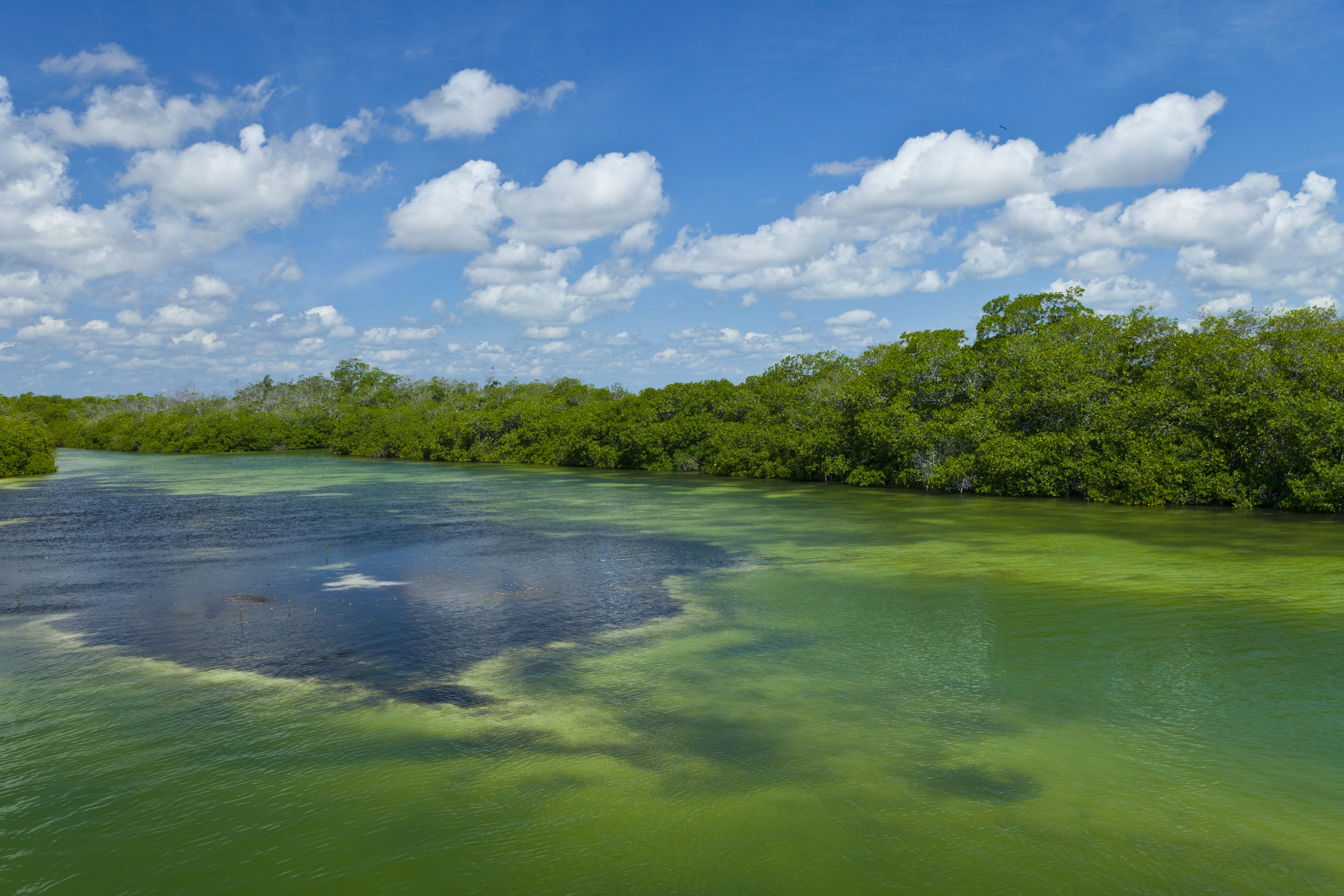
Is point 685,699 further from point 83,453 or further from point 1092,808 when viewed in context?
point 83,453

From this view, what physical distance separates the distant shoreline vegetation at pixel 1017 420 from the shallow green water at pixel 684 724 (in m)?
9.33

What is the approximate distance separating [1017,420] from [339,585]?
2613 cm

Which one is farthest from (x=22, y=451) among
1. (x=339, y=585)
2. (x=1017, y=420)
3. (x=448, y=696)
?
(x=1017, y=420)

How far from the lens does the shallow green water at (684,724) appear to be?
5.91m

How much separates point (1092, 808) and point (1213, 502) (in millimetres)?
25753

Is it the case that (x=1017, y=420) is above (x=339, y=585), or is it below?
above

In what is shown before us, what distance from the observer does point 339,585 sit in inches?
617

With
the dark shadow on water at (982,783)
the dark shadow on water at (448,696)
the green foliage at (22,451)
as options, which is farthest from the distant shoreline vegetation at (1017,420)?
the dark shadow on water at (448,696)

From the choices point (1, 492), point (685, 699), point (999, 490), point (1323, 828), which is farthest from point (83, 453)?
point (1323, 828)

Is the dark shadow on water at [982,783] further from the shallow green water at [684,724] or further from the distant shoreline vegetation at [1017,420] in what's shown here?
the distant shoreline vegetation at [1017,420]

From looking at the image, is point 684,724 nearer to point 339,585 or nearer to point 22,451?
point 339,585

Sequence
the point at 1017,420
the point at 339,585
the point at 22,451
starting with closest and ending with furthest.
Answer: the point at 339,585, the point at 1017,420, the point at 22,451

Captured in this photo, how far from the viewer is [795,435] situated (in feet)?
131

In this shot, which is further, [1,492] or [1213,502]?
[1,492]
